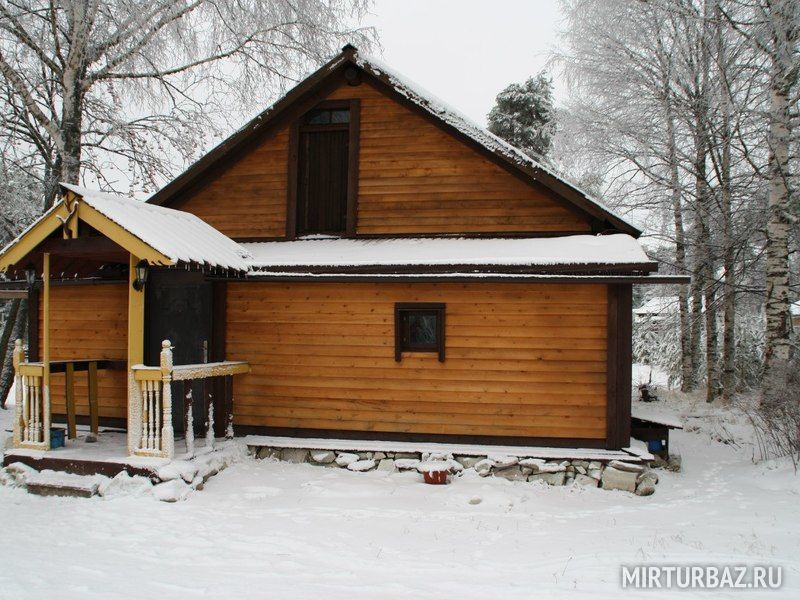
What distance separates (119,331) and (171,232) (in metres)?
2.83

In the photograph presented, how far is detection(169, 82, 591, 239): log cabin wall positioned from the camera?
9.26 meters

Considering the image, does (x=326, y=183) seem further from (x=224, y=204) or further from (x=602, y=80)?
(x=602, y=80)

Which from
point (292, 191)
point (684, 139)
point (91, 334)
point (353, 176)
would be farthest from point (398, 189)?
point (684, 139)

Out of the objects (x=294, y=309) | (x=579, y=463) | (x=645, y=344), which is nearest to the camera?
(x=579, y=463)

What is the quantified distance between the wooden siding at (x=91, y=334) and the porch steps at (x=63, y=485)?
2306 millimetres

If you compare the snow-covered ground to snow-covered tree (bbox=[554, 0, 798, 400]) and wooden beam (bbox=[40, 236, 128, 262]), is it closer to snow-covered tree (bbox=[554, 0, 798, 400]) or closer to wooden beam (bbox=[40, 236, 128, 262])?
wooden beam (bbox=[40, 236, 128, 262])

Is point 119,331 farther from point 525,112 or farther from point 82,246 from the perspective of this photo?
point 525,112

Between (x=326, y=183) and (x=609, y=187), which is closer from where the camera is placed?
(x=326, y=183)

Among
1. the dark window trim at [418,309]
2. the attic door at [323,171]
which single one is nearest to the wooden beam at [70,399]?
the attic door at [323,171]

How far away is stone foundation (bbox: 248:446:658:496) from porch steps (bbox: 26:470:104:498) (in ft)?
7.38

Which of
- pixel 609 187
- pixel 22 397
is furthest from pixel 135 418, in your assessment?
pixel 609 187

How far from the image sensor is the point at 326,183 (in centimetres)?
998

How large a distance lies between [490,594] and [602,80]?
14.3 metres

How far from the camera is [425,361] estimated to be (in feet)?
28.9
